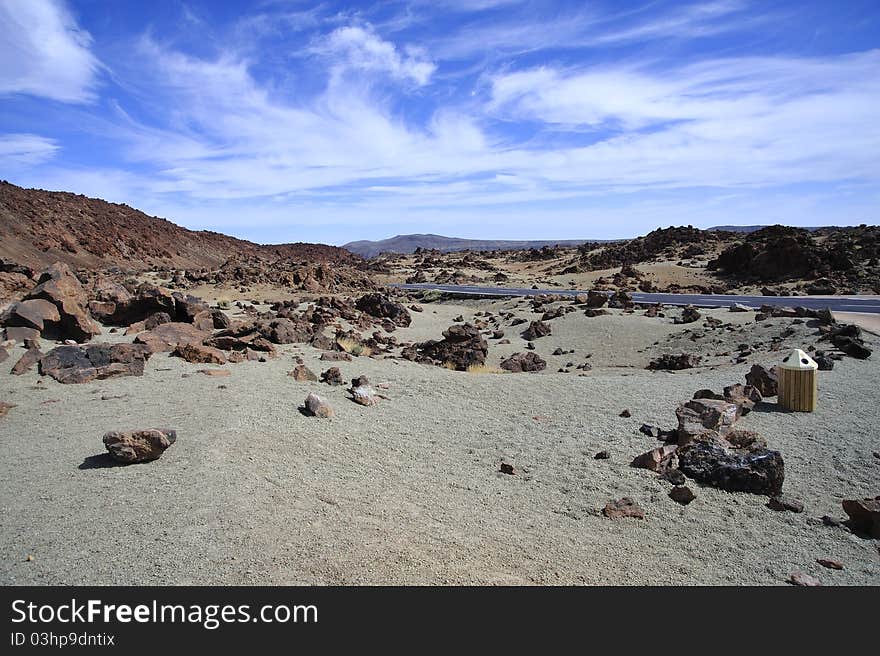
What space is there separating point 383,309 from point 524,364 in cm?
1080

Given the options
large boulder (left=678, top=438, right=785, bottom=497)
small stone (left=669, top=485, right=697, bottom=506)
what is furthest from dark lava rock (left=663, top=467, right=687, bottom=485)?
small stone (left=669, top=485, right=697, bottom=506)

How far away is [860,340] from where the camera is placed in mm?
13719

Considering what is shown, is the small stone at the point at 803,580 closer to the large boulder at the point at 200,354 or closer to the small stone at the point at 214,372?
the small stone at the point at 214,372

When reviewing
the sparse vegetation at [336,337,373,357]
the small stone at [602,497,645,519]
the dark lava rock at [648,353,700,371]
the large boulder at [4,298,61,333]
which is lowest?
the dark lava rock at [648,353,700,371]

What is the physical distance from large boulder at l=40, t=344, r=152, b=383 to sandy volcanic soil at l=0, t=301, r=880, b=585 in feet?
0.89

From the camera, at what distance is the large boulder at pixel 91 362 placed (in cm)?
949

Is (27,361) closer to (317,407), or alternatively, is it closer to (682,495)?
(317,407)

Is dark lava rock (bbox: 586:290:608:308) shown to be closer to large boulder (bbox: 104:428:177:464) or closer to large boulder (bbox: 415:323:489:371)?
large boulder (bbox: 415:323:489:371)

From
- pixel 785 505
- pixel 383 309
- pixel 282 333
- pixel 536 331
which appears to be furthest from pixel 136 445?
pixel 383 309

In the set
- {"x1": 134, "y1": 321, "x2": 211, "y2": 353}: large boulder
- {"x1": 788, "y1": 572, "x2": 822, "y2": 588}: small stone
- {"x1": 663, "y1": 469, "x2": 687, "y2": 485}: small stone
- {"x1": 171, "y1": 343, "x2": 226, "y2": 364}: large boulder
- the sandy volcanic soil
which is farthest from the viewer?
{"x1": 134, "y1": 321, "x2": 211, "y2": 353}: large boulder

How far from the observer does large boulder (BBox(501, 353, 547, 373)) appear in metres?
16.0

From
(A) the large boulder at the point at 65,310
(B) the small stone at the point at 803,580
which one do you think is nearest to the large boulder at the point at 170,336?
(A) the large boulder at the point at 65,310
